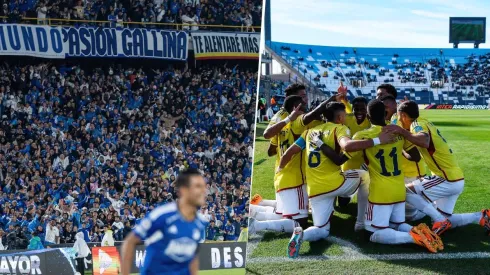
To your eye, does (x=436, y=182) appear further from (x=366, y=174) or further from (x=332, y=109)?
(x=332, y=109)

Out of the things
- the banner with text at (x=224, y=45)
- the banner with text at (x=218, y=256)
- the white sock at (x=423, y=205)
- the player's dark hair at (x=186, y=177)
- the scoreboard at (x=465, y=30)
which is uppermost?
the scoreboard at (x=465, y=30)

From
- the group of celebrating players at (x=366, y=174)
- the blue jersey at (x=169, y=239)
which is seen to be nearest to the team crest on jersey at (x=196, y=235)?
the blue jersey at (x=169, y=239)

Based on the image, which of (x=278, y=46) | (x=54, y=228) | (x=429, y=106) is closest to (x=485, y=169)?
(x=54, y=228)

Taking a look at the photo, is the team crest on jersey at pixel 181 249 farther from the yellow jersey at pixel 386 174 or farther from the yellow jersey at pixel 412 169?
the yellow jersey at pixel 412 169

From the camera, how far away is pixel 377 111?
5.17m

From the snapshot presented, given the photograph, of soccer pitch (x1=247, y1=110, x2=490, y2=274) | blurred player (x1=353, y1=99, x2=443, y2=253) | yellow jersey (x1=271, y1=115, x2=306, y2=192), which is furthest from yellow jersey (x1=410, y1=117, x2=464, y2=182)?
yellow jersey (x1=271, y1=115, x2=306, y2=192)

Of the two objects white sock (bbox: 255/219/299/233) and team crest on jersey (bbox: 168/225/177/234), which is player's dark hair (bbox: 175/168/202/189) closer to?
team crest on jersey (bbox: 168/225/177/234)

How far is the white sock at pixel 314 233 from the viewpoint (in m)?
5.41

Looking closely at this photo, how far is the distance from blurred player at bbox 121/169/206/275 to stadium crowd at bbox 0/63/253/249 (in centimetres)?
1427

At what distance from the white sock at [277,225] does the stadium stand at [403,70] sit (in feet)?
139

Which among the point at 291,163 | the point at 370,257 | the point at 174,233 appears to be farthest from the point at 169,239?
the point at 291,163

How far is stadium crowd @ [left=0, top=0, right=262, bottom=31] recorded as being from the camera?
2484 centimetres

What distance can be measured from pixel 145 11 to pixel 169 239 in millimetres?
23267

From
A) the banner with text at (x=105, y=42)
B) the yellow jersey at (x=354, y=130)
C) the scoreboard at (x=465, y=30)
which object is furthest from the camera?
the scoreboard at (x=465, y=30)
